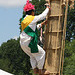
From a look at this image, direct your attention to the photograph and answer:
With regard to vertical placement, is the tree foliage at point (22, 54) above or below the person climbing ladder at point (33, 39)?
below

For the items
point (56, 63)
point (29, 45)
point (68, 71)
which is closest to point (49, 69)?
point (56, 63)

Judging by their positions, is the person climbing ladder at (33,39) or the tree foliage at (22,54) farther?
the tree foliage at (22,54)

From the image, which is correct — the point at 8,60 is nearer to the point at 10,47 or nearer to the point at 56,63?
the point at 10,47

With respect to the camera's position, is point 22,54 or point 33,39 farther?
point 22,54

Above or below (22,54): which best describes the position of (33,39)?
above

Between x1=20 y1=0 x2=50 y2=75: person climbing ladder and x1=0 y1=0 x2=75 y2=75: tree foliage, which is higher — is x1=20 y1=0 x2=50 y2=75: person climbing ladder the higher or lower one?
the higher one

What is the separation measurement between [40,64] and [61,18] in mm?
1156

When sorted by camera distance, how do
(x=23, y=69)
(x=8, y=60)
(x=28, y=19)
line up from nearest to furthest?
(x=28, y=19)
(x=23, y=69)
(x=8, y=60)

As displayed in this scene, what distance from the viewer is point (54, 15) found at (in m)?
6.53

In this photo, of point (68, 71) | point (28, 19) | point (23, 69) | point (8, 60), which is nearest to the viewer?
point (28, 19)

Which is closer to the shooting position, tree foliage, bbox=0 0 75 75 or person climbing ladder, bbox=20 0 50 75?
person climbing ladder, bbox=20 0 50 75

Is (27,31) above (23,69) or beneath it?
above

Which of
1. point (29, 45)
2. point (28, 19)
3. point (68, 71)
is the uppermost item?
point (28, 19)

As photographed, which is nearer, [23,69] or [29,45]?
[29,45]
